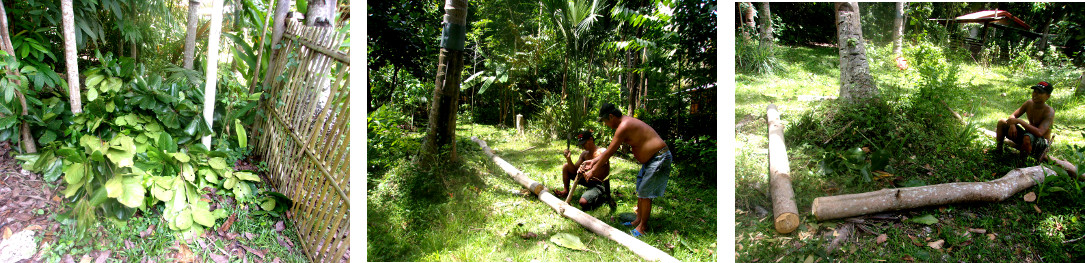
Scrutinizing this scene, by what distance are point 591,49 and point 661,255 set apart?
97 cm

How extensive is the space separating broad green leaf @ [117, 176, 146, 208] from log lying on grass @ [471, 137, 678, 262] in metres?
1.51

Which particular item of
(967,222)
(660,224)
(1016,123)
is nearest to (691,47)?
(660,224)

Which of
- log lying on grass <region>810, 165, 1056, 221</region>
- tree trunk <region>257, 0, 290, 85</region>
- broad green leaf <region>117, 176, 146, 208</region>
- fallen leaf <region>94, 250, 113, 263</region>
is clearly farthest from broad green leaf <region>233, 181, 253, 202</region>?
log lying on grass <region>810, 165, 1056, 221</region>

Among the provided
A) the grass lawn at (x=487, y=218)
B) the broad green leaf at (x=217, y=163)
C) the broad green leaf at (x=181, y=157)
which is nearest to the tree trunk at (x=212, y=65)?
the broad green leaf at (x=217, y=163)

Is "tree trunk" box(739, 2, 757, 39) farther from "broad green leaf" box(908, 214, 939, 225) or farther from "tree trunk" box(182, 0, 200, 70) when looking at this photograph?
"tree trunk" box(182, 0, 200, 70)

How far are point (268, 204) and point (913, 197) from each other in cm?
341

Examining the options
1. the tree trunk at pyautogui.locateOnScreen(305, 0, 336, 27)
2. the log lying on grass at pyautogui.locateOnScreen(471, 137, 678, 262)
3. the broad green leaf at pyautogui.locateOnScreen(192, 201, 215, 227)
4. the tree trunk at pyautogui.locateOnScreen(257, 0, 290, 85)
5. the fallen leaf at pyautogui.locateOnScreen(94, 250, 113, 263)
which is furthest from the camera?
the tree trunk at pyautogui.locateOnScreen(305, 0, 336, 27)

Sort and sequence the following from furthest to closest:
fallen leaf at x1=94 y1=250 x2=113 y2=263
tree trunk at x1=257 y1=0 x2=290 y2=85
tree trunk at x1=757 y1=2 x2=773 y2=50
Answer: tree trunk at x1=257 y1=0 x2=290 y2=85, tree trunk at x1=757 y1=2 x2=773 y2=50, fallen leaf at x1=94 y1=250 x2=113 y2=263

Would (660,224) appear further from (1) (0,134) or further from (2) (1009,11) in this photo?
(1) (0,134)

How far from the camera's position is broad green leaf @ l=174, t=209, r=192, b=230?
2324 millimetres

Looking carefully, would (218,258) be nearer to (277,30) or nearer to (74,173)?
(74,173)

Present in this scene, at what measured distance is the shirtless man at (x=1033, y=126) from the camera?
102 inches

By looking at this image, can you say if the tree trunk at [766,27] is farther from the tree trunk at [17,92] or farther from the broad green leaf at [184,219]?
the tree trunk at [17,92]

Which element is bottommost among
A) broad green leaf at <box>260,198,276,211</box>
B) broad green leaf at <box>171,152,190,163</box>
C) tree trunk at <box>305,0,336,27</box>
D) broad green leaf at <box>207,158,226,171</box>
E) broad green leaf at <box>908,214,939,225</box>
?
broad green leaf at <box>908,214,939,225</box>
